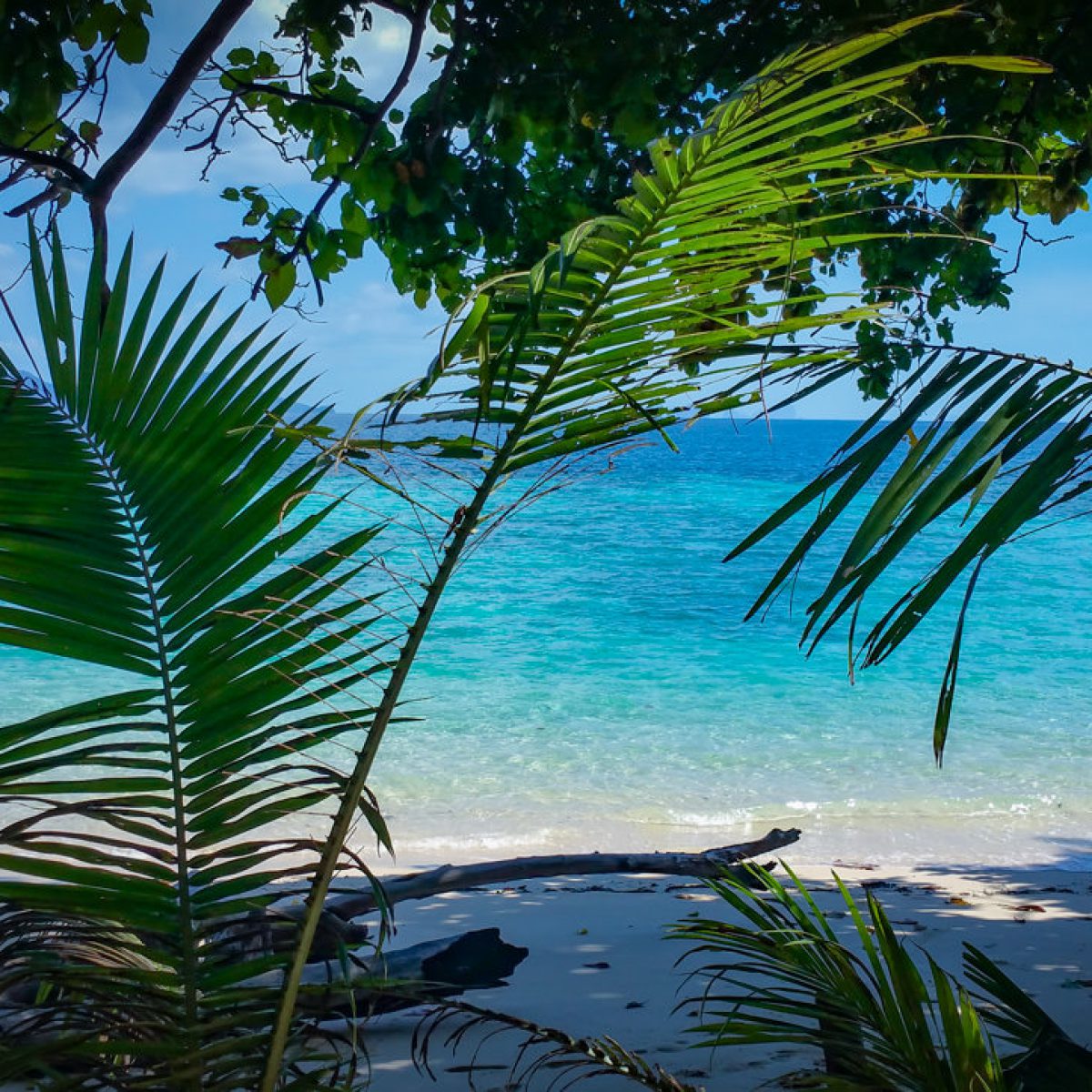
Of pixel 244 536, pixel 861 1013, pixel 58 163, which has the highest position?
pixel 58 163

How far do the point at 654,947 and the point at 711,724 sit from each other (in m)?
5.39

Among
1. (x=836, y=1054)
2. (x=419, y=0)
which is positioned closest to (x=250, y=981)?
(x=836, y=1054)

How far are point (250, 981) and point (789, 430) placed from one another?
89.6 meters

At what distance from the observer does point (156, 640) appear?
1.32m

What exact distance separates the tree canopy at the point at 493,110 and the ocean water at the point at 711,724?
1415mm

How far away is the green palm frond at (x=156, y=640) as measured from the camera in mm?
1221

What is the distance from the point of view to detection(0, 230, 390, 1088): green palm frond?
4.00 ft

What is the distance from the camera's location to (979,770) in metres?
7.29

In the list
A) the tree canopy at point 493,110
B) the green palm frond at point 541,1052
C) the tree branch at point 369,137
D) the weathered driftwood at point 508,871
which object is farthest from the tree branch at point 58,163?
the green palm frond at point 541,1052

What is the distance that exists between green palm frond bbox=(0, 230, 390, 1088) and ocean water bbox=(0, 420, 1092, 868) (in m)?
1.28

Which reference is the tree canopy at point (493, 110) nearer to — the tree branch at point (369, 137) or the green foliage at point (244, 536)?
the tree branch at point (369, 137)

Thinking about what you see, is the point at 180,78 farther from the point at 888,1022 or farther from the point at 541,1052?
the point at 888,1022

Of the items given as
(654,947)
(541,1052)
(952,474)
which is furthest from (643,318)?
(654,947)

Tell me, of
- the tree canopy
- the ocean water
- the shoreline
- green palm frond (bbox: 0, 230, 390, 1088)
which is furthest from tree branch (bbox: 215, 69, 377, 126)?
the shoreline
